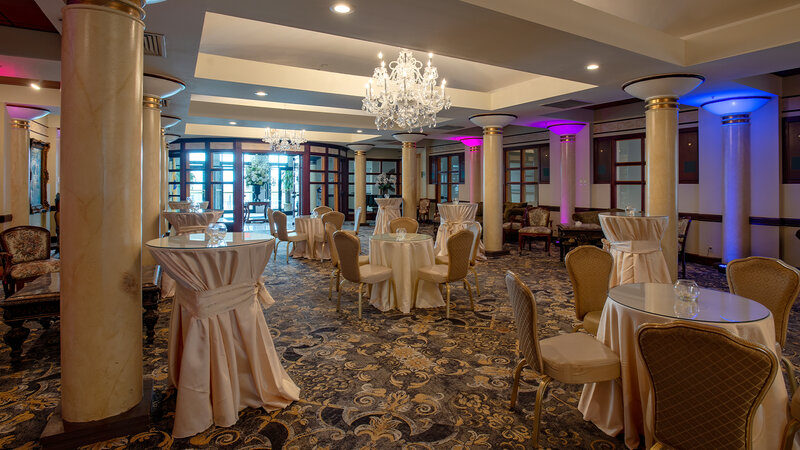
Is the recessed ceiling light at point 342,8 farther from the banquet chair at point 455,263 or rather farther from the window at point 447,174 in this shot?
the window at point 447,174

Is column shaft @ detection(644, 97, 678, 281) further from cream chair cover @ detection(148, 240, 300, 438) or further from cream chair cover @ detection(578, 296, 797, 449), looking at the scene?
cream chair cover @ detection(148, 240, 300, 438)

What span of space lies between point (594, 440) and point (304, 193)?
14.0 m

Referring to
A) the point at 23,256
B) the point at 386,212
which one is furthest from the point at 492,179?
the point at 23,256

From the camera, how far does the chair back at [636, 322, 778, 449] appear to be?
1594 mm

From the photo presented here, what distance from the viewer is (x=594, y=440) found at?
2.46m

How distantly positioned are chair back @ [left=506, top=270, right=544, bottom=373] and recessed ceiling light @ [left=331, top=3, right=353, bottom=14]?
2.58 metres

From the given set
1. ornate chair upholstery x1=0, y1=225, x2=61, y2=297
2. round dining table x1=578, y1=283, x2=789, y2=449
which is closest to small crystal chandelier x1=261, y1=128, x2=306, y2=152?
ornate chair upholstery x1=0, y1=225, x2=61, y2=297

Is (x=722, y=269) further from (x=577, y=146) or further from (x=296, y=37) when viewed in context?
(x=296, y=37)

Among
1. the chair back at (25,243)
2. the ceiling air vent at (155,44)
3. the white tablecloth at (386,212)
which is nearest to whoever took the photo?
the ceiling air vent at (155,44)

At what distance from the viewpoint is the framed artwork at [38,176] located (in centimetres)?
859

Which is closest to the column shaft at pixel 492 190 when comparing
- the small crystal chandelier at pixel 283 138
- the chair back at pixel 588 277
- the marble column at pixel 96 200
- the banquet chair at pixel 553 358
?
→ the chair back at pixel 588 277

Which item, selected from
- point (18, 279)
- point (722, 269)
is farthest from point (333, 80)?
point (722, 269)

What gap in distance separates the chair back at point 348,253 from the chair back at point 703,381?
3.24 metres

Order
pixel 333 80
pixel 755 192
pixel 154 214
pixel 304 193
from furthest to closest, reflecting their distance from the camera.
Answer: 1. pixel 304 193
2. pixel 755 192
3. pixel 333 80
4. pixel 154 214
